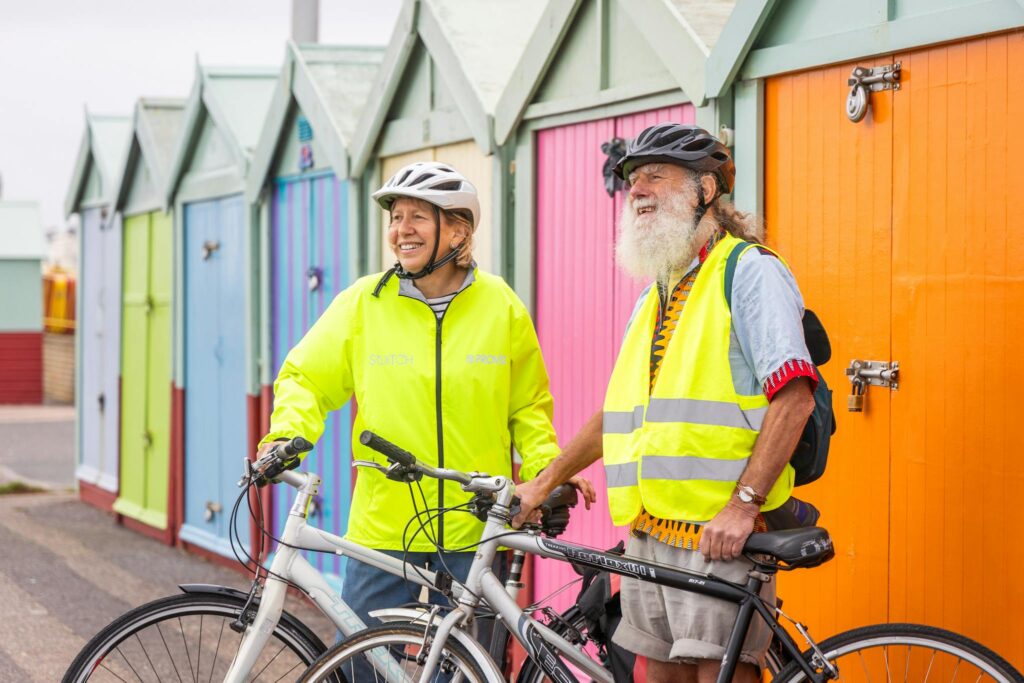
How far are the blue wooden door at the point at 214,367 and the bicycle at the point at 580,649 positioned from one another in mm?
5563

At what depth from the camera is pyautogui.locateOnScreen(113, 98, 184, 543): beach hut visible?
10.4m

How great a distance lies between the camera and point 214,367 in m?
9.64

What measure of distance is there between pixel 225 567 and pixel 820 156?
5.83 m

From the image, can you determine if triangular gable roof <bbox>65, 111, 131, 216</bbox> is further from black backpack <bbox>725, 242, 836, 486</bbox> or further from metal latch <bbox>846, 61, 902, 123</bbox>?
black backpack <bbox>725, 242, 836, 486</bbox>

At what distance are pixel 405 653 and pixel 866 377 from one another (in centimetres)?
168

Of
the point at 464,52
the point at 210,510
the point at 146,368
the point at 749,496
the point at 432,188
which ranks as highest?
the point at 464,52

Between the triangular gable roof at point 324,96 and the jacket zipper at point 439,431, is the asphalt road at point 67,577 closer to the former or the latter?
the triangular gable roof at point 324,96

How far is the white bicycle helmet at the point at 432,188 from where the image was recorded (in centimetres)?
403

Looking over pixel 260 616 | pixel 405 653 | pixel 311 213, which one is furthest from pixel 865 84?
pixel 311 213

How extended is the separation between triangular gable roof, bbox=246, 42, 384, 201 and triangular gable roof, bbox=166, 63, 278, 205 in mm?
386

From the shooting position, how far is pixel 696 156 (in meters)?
3.46

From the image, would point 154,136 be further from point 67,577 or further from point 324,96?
point 67,577

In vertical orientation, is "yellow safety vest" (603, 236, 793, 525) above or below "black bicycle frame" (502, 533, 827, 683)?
above

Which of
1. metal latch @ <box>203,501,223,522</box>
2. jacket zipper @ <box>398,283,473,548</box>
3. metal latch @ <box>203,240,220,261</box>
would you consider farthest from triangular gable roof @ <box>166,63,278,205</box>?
jacket zipper @ <box>398,283,473,548</box>
